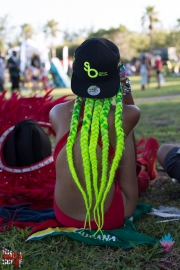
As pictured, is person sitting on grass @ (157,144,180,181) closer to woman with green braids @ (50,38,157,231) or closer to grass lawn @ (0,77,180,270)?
grass lawn @ (0,77,180,270)

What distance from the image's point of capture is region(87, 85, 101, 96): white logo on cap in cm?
211

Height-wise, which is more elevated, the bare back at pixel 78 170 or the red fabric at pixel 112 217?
the bare back at pixel 78 170

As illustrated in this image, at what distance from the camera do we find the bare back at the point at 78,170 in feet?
7.07

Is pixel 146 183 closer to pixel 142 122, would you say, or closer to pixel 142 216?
pixel 142 216

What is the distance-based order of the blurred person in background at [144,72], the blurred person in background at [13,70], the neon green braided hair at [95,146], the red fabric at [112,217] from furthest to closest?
the blurred person in background at [144,72], the blurred person in background at [13,70], the red fabric at [112,217], the neon green braided hair at [95,146]

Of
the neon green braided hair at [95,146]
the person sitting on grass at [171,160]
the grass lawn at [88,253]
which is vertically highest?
the neon green braided hair at [95,146]

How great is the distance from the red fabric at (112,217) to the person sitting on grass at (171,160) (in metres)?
0.67

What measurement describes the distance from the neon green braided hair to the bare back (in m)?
0.05

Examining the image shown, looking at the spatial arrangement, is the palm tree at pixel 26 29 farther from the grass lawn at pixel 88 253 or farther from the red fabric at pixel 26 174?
the grass lawn at pixel 88 253

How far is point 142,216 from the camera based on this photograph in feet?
8.43

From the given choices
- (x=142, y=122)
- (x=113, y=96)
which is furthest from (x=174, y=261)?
(x=142, y=122)

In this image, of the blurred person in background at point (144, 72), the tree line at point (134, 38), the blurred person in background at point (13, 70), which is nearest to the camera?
the blurred person in background at point (13, 70)
